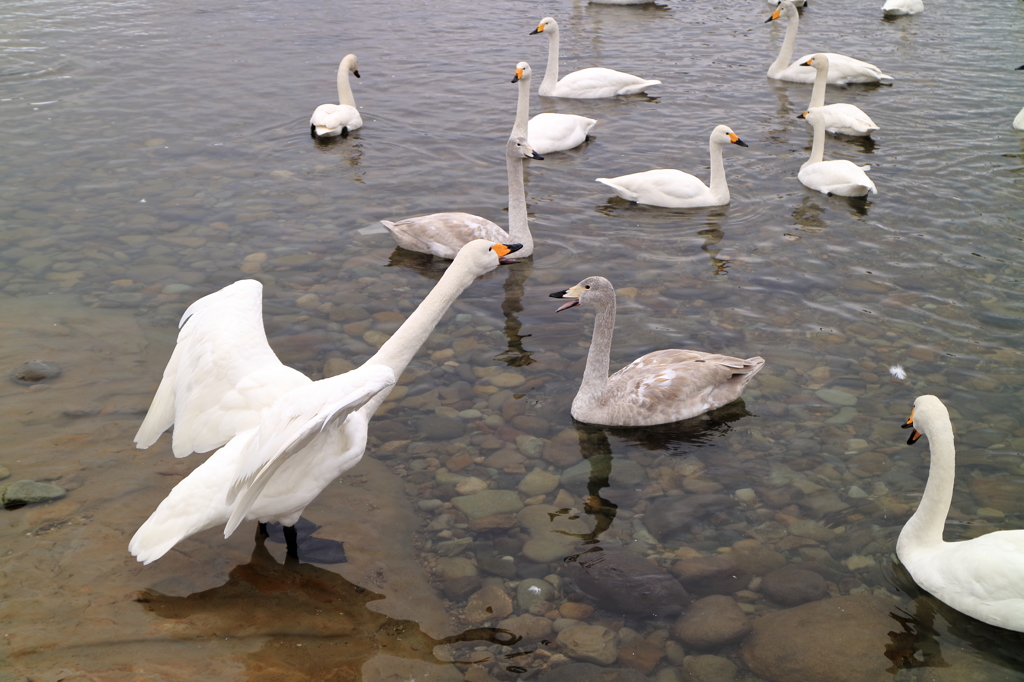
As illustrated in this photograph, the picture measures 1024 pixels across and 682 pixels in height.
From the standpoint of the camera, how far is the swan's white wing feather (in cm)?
925

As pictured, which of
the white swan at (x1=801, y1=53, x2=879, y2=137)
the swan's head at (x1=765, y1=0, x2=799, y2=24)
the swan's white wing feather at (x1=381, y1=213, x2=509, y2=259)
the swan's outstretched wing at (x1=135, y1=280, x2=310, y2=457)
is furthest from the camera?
the swan's head at (x1=765, y1=0, x2=799, y2=24)

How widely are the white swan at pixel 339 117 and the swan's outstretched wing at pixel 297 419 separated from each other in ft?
30.0

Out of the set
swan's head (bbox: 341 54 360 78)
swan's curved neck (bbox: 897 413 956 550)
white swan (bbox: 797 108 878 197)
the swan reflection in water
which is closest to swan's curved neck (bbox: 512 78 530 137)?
swan's head (bbox: 341 54 360 78)

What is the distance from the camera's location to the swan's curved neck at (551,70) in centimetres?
1526

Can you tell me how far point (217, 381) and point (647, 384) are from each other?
3.34m

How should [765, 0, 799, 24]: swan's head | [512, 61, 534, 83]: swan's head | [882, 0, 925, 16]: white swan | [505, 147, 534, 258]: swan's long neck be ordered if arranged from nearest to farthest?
[505, 147, 534, 258]: swan's long neck < [512, 61, 534, 83]: swan's head < [765, 0, 799, 24]: swan's head < [882, 0, 925, 16]: white swan

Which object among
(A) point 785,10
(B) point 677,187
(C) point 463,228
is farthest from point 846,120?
(C) point 463,228

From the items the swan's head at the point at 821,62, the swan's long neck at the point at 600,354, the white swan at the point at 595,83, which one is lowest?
the swan's long neck at the point at 600,354

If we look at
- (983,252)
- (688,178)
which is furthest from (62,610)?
(983,252)

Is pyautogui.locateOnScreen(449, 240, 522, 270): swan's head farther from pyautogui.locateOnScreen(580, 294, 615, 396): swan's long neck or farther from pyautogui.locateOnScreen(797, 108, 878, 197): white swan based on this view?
pyautogui.locateOnScreen(797, 108, 878, 197): white swan

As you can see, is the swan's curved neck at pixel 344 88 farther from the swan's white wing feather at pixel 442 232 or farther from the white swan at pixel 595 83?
the swan's white wing feather at pixel 442 232

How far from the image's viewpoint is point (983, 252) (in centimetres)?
934

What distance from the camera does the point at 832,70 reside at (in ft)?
50.5

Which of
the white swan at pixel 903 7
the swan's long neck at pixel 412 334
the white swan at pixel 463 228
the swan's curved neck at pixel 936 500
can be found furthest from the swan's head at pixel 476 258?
the white swan at pixel 903 7
